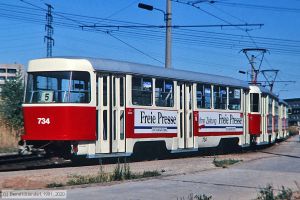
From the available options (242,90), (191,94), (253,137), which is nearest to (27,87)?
(191,94)

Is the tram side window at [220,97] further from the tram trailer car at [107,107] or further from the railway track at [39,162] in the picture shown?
the railway track at [39,162]

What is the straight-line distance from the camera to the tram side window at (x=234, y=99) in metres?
22.4

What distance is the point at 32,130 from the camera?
1533 cm

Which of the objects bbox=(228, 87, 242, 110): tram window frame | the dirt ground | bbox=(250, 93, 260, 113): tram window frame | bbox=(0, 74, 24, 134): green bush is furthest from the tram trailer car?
bbox=(0, 74, 24, 134): green bush

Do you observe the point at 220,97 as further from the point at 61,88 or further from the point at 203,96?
the point at 61,88

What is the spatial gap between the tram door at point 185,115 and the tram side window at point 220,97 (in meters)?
1.98

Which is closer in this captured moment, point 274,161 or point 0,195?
point 0,195

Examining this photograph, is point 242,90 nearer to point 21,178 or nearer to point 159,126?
point 159,126

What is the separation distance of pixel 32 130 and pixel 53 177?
3354 mm

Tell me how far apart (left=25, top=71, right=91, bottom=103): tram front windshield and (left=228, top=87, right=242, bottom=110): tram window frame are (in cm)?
845

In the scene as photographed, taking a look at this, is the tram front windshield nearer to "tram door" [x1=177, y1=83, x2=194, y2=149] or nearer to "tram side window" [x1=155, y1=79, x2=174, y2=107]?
"tram side window" [x1=155, y1=79, x2=174, y2=107]

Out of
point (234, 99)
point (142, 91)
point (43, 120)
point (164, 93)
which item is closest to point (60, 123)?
point (43, 120)

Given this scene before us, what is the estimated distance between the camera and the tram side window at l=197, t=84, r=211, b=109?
20.0 metres

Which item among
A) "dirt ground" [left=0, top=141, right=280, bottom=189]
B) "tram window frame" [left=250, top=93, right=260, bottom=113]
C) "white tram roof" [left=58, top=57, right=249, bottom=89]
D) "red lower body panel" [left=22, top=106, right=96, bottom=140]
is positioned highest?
"white tram roof" [left=58, top=57, right=249, bottom=89]
